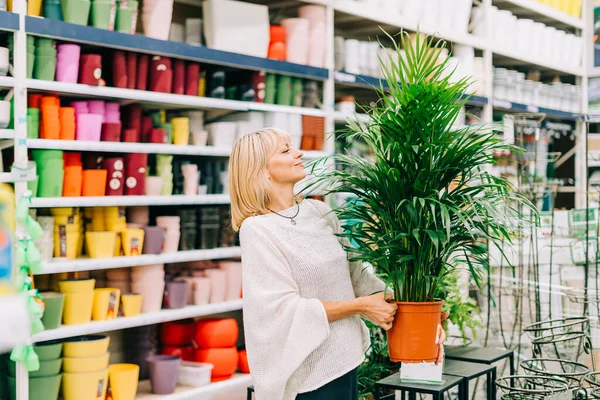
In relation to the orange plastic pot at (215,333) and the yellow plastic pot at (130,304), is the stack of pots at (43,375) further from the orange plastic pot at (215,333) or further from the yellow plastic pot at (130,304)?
the orange plastic pot at (215,333)

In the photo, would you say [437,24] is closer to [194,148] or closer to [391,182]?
[194,148]

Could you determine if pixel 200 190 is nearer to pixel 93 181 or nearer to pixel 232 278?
pixel 232 278

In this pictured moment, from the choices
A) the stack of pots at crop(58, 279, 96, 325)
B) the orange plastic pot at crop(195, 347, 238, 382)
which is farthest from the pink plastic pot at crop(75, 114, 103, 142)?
the orange plastic pot at crop(195, 347, 238, 382)

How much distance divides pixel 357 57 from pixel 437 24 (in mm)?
1024

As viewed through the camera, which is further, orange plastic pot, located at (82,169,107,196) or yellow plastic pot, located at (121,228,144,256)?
yellow plastic pot, located at (121,228,144,256)

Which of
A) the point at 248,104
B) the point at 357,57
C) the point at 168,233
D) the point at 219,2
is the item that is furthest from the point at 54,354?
the point at 357,57

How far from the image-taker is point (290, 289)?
1.98m

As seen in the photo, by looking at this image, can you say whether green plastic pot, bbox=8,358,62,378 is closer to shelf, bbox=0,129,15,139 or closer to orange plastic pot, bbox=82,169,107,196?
orange plastic pot, bbox=82,169,107,196

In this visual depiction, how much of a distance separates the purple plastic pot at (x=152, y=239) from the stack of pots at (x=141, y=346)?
0.46 metres

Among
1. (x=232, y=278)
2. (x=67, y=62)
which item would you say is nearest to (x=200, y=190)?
(x=232, y=278)

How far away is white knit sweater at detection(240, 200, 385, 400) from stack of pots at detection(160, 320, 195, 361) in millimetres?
1928

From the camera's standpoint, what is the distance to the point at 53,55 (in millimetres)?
3174

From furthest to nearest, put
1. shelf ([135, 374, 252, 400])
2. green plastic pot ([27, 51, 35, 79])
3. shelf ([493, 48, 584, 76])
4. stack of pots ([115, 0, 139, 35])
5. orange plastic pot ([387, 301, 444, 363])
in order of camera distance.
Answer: shelf ([493, 48, 584, 76]), shelf ([135, 374, 252, 400]), stack of pots ([115, 0, 139, 35]), green plastic pot ([27, 51, 35, 79]), orange plastic pot ([387, 301, 444, 363])

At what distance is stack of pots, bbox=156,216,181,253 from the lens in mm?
3682
